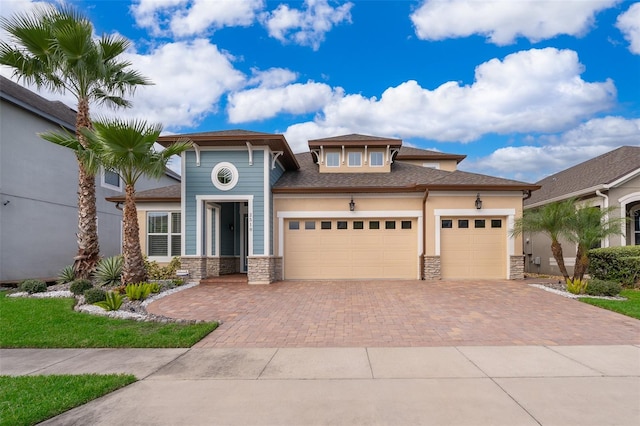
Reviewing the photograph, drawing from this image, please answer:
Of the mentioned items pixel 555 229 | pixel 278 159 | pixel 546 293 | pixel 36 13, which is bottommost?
pixel 546 293

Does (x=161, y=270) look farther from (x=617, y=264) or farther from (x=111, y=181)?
(x=617, y=264)

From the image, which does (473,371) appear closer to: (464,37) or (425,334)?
(425,334)

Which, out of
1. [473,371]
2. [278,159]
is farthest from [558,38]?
[473,371]

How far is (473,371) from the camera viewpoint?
15.3 ft

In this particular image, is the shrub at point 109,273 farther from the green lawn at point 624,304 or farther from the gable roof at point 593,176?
the gable roof at point 593,176

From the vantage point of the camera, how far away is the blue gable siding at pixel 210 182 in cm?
1370

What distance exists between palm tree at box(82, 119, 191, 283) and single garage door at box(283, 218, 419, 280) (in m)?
5.48

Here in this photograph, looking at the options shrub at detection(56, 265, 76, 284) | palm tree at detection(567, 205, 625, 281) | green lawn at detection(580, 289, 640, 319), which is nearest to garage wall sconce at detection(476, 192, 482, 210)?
palm tree at detection(567, 205, 625, 281)

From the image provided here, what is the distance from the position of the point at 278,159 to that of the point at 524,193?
33.0 feet

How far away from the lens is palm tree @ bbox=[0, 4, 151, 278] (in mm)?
10852

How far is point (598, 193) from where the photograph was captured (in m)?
14.5

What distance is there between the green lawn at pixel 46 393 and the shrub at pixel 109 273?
24.5 feet

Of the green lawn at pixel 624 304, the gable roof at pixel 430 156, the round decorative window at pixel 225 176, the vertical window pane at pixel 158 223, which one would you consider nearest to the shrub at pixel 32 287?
the vertical window pane at pixel 158 223

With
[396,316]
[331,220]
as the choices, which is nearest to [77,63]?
[331,220]
